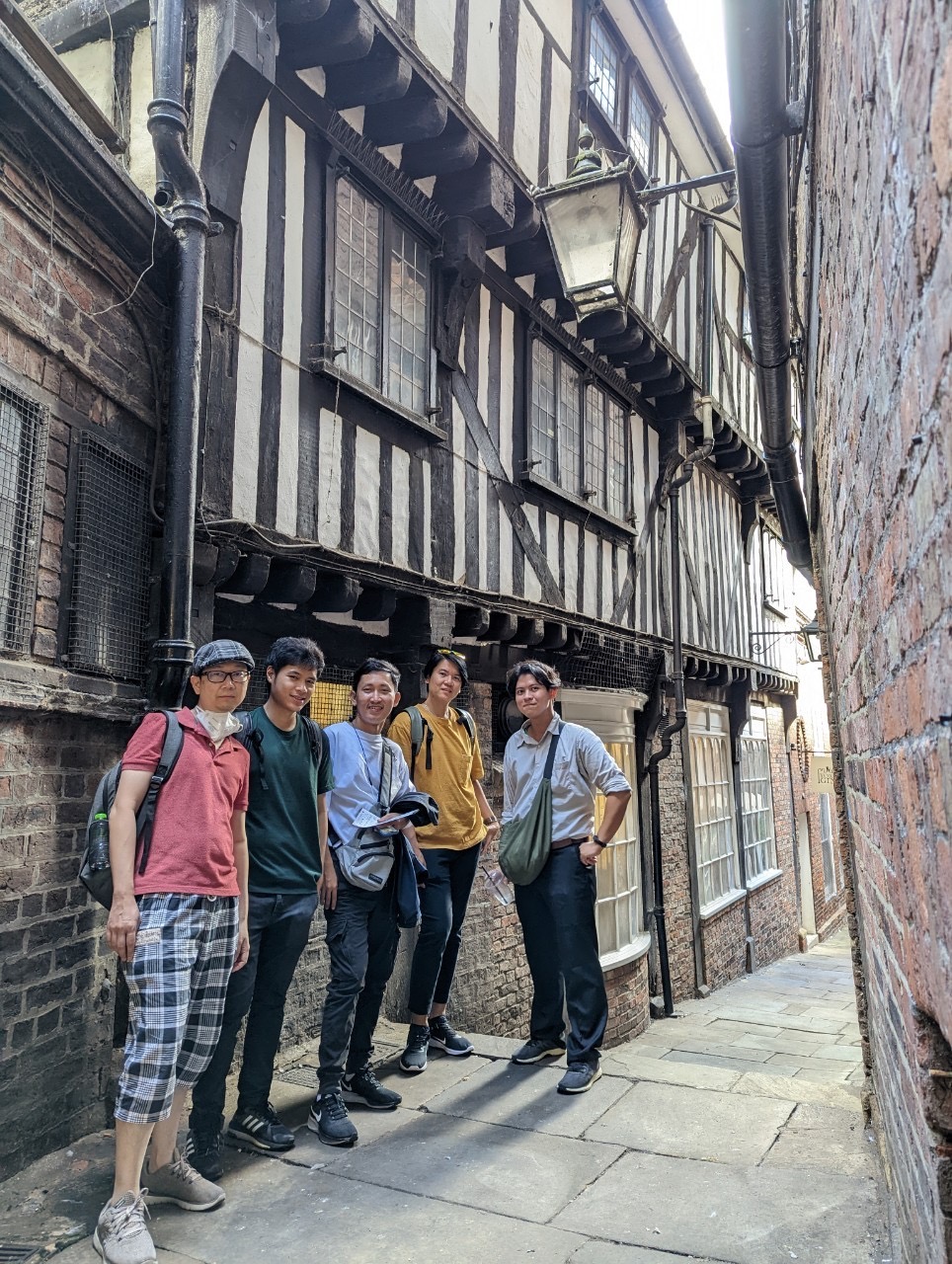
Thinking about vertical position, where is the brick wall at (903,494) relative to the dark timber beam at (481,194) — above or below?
below

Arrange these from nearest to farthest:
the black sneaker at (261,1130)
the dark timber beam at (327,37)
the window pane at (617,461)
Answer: the black sneaker at (261,1130), the dark timber beam at (327,37), the window pane at (617,461)

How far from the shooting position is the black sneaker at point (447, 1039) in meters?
4.76

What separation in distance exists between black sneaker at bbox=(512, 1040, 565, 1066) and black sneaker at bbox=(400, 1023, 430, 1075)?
0.46m

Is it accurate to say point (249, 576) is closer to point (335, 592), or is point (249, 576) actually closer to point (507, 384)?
point (335, 592)

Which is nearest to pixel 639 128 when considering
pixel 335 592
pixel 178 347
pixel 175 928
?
pixel 335 592

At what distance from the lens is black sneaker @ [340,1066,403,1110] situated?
4.03m

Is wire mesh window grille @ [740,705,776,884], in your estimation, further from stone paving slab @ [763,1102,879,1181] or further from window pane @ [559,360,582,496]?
stone paving slab @ [763,1102,879,1181]

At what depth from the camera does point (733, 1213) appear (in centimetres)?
320

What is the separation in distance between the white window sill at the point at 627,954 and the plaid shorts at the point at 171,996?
5828 millimetres

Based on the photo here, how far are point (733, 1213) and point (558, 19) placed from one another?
8947 millimetres

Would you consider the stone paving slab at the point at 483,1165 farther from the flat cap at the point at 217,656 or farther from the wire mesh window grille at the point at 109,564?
the wire mesh window grille at the point at 109,564

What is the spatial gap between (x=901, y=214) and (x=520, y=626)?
5.95 meters

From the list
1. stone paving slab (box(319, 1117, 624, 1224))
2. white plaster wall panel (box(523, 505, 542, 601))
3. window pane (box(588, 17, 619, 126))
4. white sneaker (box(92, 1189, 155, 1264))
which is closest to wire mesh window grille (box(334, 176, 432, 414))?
white plaster wall panel (box(523, 505, 542, 601))

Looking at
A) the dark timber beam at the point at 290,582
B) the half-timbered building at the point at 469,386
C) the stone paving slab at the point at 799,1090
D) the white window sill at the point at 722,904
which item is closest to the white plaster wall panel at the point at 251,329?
the half-timbered building at the point at 469,386
